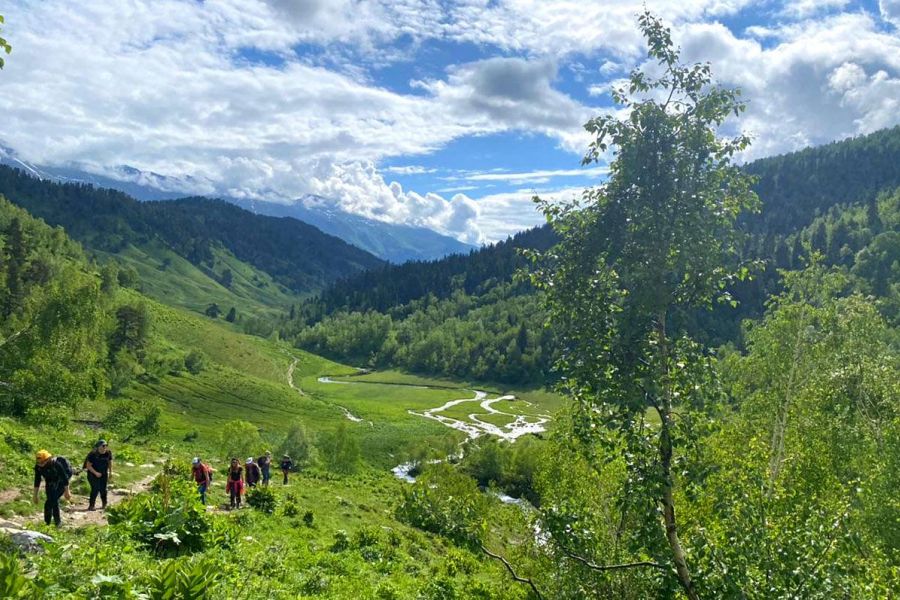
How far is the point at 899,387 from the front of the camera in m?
28.6

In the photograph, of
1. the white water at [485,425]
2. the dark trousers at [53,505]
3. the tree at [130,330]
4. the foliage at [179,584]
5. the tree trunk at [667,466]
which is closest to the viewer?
the tree trunk at [667,466]

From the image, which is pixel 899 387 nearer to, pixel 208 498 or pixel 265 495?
pixel 265 495

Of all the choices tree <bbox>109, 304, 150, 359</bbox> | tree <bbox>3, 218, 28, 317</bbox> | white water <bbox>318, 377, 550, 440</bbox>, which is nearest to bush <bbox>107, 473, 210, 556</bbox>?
tree <bbox>3, 218, 28, 317</bbox>

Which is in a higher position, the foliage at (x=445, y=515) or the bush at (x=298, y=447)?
the foliage at (x=445, y=515)

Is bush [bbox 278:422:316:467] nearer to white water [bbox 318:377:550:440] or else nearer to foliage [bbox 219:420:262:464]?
foliage [bbox 219:420:262:464]

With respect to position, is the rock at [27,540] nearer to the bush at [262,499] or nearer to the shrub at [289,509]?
the bush at [262,499]

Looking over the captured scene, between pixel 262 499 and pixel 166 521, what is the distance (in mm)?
15772

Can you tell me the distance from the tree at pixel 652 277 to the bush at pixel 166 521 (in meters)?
16.0

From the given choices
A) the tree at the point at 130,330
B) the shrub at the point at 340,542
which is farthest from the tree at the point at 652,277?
the tree at the point at 130,330

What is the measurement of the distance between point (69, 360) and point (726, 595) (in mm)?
44864

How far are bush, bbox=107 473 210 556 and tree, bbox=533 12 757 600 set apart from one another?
15971 mm

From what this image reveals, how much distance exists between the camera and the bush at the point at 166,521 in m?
19.3

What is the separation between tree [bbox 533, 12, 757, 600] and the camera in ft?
34.7

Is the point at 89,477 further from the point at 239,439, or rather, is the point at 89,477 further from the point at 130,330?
the point at 130,330
